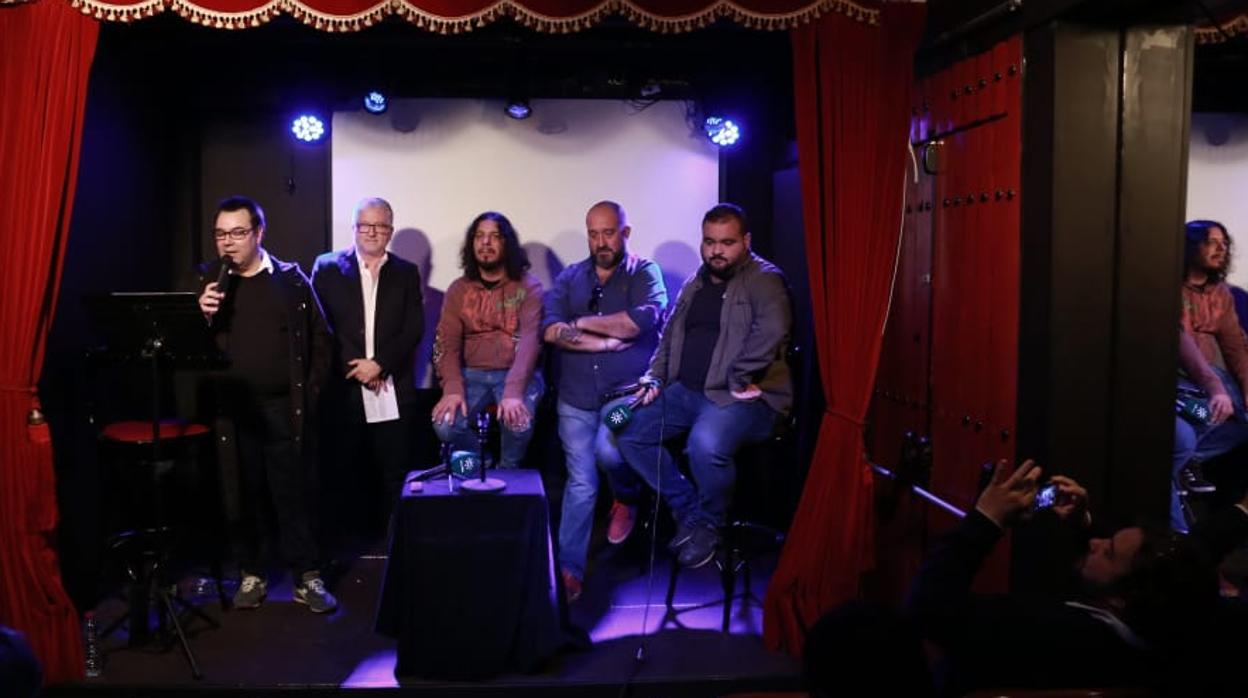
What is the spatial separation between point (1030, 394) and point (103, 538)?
13.5 ft

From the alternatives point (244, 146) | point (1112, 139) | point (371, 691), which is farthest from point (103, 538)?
point (1112, 139)

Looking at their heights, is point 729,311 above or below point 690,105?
below

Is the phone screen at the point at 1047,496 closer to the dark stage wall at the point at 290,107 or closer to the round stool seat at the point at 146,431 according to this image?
the dark stage wall at the point at 290,107

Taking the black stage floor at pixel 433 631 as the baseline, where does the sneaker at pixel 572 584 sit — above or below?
above

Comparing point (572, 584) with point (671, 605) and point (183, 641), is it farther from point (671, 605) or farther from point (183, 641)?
point (183, 641)

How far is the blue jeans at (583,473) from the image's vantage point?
5.16m

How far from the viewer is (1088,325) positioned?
11.9 ft

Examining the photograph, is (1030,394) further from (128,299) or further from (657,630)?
(128,299)

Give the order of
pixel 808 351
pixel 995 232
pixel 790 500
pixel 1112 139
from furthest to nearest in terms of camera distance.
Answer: pixel 790 500 → pixel 808 351 → pixel 995 232 → pixel 1112 139

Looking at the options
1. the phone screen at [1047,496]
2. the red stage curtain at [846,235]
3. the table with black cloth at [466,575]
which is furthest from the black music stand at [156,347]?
the phone screen at [1047,496]

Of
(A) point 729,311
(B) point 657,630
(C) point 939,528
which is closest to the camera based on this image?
(C) point 939,528

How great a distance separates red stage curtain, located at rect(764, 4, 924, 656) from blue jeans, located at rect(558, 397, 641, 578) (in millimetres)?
1145

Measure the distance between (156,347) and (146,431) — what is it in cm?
50

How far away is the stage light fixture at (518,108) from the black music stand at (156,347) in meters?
2.46
